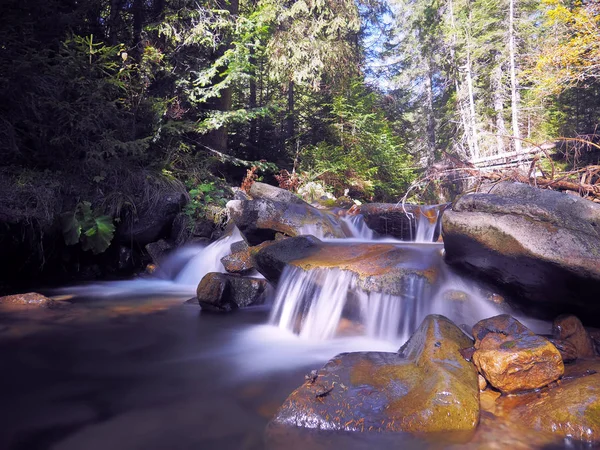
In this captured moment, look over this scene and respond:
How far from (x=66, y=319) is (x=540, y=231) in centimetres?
619

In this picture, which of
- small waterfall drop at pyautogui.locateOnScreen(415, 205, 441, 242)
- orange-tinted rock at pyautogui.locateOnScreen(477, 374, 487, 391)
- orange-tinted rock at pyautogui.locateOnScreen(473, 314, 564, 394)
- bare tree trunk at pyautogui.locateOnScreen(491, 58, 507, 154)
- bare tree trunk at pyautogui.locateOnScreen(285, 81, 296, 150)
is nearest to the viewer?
orange-tinted rock at pyautogui.locateOnScreen(473, 314, 564, 394)

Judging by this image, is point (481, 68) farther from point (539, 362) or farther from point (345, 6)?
point (539, 362)

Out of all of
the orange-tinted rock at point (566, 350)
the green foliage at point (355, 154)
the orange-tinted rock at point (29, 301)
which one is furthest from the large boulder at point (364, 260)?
the green foliage at point (355, 154)

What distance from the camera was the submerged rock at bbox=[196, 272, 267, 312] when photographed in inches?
243

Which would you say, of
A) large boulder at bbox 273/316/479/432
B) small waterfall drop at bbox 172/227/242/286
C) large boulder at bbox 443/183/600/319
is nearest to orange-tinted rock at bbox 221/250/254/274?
small waterfall drop at bbox 172/227/242/286

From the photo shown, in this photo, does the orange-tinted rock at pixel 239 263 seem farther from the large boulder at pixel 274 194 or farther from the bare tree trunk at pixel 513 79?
the bare tree trunk at pixel 513 79

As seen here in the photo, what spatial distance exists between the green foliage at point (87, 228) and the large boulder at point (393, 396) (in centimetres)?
605

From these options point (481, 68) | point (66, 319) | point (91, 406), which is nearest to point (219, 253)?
point (66, 319)

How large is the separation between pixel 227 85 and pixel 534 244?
8.82 metres

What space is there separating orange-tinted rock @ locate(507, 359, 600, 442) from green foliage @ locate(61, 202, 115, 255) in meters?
7.31

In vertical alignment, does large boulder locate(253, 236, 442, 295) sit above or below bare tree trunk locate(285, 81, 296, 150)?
below

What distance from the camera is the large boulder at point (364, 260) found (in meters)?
4.88

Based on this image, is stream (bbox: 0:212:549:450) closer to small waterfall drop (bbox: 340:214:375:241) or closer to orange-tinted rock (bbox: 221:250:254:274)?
orange-tinted rock (bbox: 221:250:254:274)

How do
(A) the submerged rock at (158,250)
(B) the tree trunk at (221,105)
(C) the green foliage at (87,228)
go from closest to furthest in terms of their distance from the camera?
(C) the green foliage at (87,228), (A) the submerged rock at (158,250), (B) the tree trunk at (221,105)
